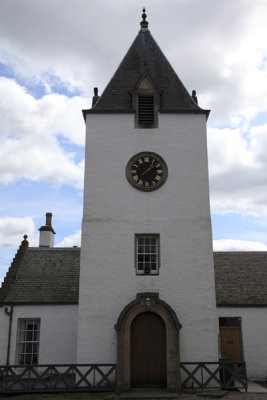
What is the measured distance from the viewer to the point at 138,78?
19.1 metres

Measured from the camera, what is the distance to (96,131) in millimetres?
18281

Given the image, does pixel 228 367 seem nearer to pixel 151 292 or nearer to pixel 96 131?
pixel 151 292

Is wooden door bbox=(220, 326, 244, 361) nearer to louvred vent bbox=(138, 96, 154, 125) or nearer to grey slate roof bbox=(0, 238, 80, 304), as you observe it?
grey slate roof bbox=(0, 238, 80, 304)

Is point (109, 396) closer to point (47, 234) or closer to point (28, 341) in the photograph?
point (28, 341)

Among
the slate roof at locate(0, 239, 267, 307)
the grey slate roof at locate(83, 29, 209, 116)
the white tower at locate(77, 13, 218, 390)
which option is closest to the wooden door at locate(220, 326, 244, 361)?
the slate roof at locate(0, 239, 267, 307)

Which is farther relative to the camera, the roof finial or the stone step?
the roof finial

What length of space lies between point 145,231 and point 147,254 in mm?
974

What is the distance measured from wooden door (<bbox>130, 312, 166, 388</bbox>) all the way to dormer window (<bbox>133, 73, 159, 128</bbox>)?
27.8 feet

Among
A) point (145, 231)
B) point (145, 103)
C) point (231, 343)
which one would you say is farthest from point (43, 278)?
point (145, 103)

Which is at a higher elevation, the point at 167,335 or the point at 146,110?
the point at 146,110

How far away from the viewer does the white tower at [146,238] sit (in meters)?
15.7

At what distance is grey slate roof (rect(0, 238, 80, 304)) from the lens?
807 inches

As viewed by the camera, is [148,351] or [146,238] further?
[146,238]

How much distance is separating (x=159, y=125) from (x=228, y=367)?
10.6 meters
